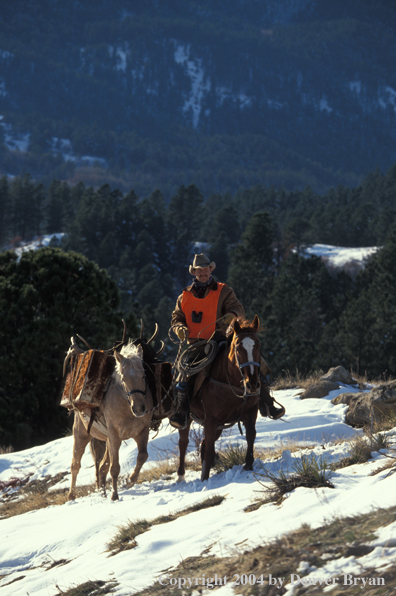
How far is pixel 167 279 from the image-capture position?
75.9 m

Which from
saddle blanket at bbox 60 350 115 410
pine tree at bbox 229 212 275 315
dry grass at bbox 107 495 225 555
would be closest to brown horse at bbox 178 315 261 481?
dry grass at bbox 107 495 225 555

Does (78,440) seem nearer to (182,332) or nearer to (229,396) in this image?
(182,332)

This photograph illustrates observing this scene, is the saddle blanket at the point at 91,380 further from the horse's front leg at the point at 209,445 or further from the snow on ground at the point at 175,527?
the horse's front leg at the point at 209,445

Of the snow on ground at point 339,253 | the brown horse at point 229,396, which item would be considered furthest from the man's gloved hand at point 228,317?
the snow on ground at point 339,253

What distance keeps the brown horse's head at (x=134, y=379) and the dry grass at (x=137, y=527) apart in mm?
1584

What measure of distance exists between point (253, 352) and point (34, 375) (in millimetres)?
15109

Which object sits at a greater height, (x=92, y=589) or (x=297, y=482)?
(x=297, y=482)

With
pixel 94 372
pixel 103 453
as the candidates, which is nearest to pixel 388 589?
pixel 94 372

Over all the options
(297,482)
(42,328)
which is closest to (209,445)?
(297,482)

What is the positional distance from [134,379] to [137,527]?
2150 mm

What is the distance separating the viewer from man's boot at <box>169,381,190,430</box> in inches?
294

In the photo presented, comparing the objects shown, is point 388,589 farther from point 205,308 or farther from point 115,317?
point 115,317

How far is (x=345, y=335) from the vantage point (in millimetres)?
40219

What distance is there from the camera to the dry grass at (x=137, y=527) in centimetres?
543
